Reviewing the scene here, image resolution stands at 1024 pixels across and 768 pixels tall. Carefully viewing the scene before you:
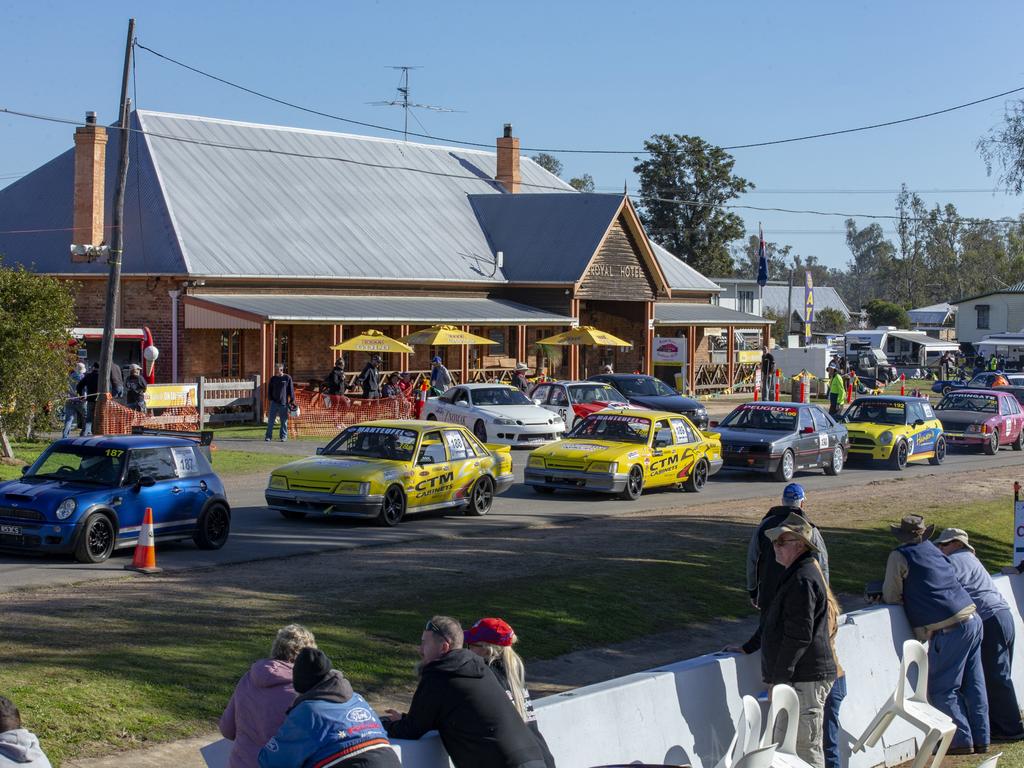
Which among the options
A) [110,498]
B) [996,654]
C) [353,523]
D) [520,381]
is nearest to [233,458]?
[353,523]

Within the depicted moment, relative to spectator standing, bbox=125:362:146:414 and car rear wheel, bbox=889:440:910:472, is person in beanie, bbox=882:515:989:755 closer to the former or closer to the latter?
car rear wheel, bbox=889:440:910:472

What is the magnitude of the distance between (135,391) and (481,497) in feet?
39.9

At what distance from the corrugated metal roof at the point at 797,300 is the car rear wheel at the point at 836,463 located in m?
88.3

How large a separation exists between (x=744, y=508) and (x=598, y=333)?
23.8m

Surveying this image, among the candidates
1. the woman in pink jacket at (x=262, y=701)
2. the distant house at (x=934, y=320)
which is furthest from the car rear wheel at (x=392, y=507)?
the distant house at (x=934, y=320)

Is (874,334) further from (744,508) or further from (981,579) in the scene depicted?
(981,579)

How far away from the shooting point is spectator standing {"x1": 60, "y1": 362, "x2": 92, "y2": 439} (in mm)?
28891

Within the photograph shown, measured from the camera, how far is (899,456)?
30.6 meters

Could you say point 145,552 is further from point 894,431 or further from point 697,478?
point 894,431

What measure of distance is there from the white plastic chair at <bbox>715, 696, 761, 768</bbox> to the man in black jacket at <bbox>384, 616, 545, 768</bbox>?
5.62 ft

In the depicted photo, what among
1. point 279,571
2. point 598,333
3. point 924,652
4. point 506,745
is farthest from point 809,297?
point 506,745

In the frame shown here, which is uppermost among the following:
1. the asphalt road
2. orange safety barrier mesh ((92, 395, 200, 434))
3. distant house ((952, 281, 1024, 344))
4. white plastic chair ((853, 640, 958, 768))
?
distant house ((952, 281, 1024, 344))

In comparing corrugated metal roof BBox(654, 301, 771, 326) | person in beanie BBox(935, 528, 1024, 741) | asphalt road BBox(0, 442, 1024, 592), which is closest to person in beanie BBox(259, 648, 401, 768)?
person in beanie BBox(935, 528, 1024, 741)

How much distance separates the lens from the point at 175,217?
4019 cm
